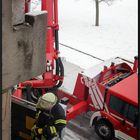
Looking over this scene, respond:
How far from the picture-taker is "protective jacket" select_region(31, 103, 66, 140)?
718 cm

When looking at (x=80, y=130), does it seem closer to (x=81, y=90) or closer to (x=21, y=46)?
(x=81, y=90)

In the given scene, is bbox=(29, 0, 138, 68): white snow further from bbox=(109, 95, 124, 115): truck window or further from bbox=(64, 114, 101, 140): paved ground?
bbox=(109, 95, 124, 115): truck window

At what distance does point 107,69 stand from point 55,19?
190 centimetres

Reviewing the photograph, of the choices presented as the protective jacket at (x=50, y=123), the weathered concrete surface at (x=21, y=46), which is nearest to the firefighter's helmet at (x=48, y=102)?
the protective jacket at (x=50, y=123)

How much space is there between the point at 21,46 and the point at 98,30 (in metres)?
16.1

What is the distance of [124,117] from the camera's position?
9266 mm

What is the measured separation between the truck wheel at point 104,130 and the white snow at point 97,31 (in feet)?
18.3

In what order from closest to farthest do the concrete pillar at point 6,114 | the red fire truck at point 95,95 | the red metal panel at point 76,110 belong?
the concrete pillar at point 6,114 → the red fire truck at point 95,95 → the red metal panel at point 76,110

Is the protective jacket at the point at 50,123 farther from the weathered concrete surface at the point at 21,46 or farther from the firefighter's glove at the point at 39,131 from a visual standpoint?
the weathered concrete surface at the point at 21,46

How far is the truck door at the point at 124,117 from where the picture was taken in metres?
9.09

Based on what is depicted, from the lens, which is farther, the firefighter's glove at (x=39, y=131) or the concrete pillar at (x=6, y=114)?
the firefighter's glove at (x=39, y=131)

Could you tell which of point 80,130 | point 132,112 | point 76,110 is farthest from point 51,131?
point 80,130

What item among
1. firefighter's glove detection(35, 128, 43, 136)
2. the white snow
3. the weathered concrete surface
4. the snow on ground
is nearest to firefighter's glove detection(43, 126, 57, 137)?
firefighter's glove detection(35, 128, 43, 136)

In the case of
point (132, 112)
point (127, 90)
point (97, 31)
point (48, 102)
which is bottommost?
point (132, 112)
